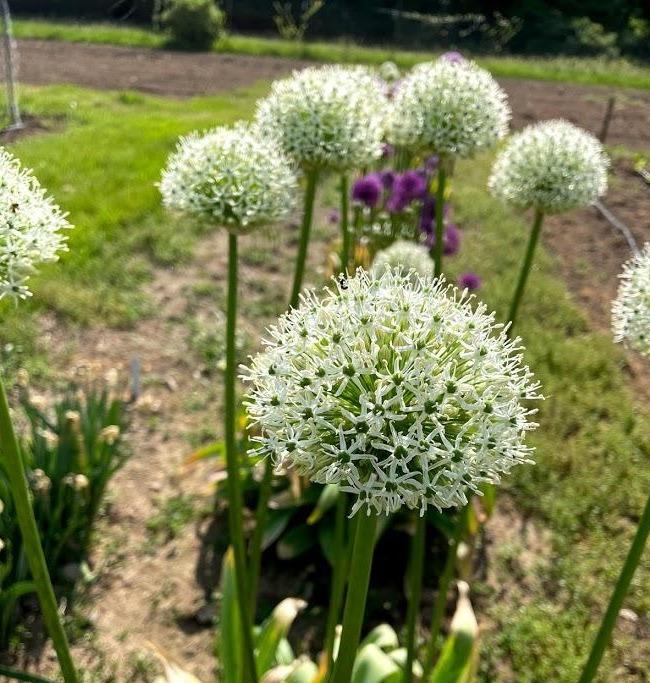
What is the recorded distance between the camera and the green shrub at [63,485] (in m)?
3.63

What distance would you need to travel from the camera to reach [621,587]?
1976 millimetres

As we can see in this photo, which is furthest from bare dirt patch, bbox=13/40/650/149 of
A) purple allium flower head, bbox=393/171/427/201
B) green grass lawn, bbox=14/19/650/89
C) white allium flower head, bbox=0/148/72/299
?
white allium flower head, bbox=0/148/72/299

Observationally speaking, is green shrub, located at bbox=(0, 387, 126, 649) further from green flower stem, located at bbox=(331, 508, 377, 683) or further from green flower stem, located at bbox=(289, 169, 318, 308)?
green flower stem, located at bbox=(331, 508, 377, 683)

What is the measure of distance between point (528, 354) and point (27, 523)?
5.32 m

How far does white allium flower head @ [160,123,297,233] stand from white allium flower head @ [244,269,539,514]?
42.4 inches

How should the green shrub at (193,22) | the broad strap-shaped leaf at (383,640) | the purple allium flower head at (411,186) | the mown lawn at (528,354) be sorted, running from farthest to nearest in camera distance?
the green shrub at (193,22)
the purple allium flower head at (411,186)
the mown lawn at (528,354)
the broad strap-shaped leaf at (383,640)

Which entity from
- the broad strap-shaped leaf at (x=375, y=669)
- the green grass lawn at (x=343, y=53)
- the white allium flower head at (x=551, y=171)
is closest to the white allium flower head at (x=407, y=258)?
the white allium flower head at (x=551, y=171)

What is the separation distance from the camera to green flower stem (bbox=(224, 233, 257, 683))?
2453mm

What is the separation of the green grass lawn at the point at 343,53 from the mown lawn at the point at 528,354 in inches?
439

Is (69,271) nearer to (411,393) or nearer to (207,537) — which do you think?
(207,537)

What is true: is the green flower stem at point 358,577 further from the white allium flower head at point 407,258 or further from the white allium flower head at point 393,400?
the white allium flower head at point 407,258

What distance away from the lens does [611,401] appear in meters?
5.98

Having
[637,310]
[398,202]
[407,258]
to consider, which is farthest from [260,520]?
[398,202]

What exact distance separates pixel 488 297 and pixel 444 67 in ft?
14.5
